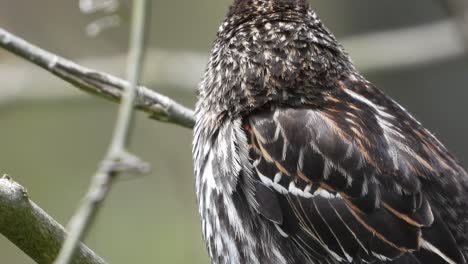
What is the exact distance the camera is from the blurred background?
7.02m

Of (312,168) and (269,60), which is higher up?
(269,60)

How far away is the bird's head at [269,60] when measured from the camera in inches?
201

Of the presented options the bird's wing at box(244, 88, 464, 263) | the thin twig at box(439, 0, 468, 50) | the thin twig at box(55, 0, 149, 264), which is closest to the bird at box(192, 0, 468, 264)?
the bird's wing at box(244, 88, 464, 263)

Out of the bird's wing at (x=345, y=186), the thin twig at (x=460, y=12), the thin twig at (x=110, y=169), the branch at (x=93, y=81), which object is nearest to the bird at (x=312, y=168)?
the bird's wing at (x=345, y=186)

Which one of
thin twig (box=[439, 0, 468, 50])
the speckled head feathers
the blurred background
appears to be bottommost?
thin twig (box=[439, 0, 468, 50])

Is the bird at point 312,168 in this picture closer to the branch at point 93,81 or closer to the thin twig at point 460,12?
the branch at point 93,81

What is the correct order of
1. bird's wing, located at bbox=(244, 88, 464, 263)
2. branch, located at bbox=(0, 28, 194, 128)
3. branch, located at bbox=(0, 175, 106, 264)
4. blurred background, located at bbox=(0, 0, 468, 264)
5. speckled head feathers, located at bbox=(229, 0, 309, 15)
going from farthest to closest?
blurred background, located at bbox=(0, 0, 468, 264)
speckled head feathers, located at bbox=(229, 0, 309, 15)
branch, located at bbox=(0, 28, 194, 128)
bird's wing, located at bbox=(244, 88, 464, 263)
branch, located at bbox=(0, 175, 106, 264)

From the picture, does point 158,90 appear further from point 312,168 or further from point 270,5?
point 312,168

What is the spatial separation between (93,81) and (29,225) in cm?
109

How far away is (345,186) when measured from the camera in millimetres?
→ 4621

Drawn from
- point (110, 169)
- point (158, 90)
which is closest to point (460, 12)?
point (158, 90)

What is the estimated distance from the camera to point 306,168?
470 cm

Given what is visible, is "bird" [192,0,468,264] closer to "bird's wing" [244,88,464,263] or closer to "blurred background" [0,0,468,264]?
"bird's wing" [244,88,464,263]

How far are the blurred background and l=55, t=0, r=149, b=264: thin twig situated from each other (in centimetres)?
266
